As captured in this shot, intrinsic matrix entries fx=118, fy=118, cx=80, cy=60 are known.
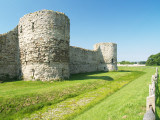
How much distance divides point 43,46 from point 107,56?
20959 mm

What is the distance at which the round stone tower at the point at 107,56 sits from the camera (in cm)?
3028

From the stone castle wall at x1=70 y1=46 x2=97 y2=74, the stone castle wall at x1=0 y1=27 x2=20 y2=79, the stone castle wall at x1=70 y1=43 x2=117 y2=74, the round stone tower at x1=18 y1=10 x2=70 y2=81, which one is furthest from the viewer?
the stone castle wall at x1=70 y1=43 x2=117 y2=74

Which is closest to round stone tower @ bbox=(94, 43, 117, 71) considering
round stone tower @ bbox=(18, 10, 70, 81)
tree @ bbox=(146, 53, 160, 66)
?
round stone tower @ bbox=(18, 10, 70, 81)

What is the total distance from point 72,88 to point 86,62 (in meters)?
17.1

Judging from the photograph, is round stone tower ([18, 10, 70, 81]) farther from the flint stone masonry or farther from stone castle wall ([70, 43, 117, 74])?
stone castle wall ([70, 43, 117, 74])

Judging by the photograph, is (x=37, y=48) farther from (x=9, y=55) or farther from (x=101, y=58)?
(x=101, y=58)

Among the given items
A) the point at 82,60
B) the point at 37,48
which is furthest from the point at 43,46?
the point at 82,60

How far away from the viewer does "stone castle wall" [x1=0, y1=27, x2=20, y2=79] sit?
13.6 metres

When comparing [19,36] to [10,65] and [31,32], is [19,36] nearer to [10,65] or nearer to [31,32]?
[31,32]

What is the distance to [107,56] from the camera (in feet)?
100.0

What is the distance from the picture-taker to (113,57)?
100 ft

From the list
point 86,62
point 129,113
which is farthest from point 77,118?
point 86,62

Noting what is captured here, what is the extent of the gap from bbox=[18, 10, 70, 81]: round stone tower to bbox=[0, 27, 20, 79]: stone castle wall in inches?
65.3

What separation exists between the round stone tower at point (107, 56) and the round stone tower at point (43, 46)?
1881 cm
